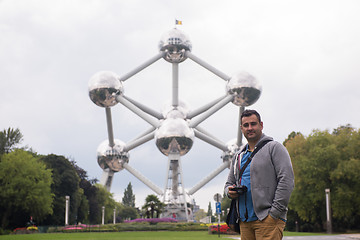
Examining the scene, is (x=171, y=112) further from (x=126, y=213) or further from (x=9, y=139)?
(x=126, y=213)

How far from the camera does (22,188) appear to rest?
32062mm

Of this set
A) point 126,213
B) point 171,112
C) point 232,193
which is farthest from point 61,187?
point 126,213

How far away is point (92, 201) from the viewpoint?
173ft

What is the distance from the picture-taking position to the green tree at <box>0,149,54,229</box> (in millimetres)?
31656

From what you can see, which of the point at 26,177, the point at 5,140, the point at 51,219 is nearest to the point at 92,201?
the point at 51,219

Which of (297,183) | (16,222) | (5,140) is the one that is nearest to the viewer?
(297,183)

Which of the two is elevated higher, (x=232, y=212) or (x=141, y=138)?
(x=141, y=138)

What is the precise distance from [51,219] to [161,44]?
61.7 feet

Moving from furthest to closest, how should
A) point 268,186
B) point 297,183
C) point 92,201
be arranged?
point 92,201 < point 297,183 < point 268,186

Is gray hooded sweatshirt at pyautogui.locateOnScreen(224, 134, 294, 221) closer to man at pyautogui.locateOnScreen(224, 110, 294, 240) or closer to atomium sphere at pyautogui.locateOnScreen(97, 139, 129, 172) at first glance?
man at pyautogui.locateOnScreen(224, 110, 294, 240)

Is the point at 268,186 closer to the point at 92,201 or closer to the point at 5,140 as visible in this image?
the point at 5,140

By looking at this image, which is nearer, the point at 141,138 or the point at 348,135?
the point at 348,135

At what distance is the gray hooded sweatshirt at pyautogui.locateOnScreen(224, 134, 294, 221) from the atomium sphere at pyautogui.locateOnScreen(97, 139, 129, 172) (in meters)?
39.0

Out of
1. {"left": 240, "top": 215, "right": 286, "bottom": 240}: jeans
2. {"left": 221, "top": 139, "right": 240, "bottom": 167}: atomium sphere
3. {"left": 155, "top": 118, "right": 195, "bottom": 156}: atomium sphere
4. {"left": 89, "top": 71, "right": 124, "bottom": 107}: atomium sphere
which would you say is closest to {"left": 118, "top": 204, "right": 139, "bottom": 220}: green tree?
{"left": 221, "top": 139, "right": 240, "bottom": 167}: atomium sphere
